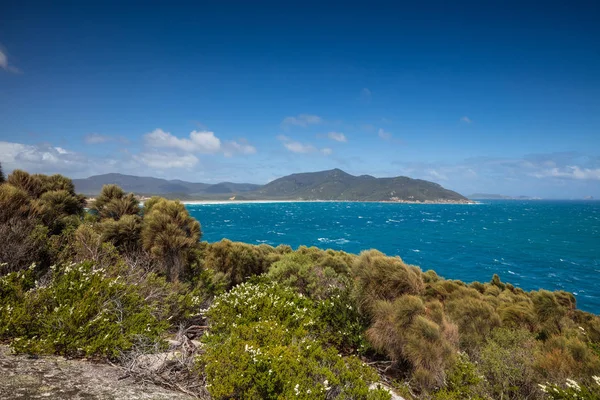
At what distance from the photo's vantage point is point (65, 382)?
153 inches

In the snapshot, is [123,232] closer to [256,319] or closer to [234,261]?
[234,261]

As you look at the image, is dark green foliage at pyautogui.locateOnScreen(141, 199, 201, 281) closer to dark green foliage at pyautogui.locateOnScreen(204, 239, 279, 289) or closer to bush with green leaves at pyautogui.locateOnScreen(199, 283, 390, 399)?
dark green foliage at pyautogui.locateOnScreen(204, 239, 279, 289)

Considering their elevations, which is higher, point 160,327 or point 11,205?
point 11,205

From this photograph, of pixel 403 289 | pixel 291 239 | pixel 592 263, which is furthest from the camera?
pixel 291 239

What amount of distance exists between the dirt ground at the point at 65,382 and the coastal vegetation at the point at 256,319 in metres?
0.24

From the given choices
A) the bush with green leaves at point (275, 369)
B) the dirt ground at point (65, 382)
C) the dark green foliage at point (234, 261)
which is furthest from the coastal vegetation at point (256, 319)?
the dark green foliage at point (234, 261)

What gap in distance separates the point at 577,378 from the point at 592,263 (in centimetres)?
6122

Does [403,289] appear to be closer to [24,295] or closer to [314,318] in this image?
[314,318]

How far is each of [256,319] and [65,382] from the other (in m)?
3.77

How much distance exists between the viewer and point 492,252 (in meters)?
57.2

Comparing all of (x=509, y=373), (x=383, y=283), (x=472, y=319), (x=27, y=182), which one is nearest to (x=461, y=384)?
(x=509, y=373)

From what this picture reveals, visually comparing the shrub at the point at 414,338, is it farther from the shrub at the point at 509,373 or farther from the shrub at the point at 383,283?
the shrub at the point at 509,373

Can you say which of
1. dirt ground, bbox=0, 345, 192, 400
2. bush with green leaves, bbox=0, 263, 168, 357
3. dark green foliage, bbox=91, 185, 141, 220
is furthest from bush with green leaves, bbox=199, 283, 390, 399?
dark green foliage, bbox=91, 185, 141, 220

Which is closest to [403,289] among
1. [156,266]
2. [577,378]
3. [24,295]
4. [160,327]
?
[577,378]
